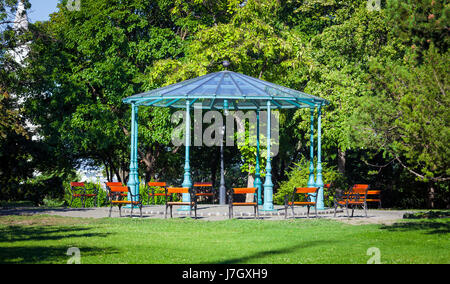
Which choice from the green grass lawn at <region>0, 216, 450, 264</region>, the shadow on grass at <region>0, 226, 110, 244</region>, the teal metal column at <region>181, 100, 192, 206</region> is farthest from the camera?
the teal metal column at <region>181, 100, 192, 206</region>

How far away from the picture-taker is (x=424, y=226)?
552 inches

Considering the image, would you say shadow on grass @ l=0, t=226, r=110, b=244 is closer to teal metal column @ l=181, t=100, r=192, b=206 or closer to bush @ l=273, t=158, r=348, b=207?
teal metal column @ l=181, t=100, r=192, b=206

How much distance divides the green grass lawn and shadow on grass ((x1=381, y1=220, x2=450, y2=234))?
2 centimetres

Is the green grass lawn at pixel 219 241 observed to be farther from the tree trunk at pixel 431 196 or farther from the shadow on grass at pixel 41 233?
the tree trunk at pixel 431 196

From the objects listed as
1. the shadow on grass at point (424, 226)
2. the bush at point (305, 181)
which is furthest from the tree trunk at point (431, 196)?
the shadow on grass at point (424, 226)

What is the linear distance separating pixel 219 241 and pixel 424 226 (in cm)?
549

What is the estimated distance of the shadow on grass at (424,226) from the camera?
13.1 metres

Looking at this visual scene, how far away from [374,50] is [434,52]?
14085 mm

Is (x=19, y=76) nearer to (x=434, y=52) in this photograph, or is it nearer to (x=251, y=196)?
(x=251, y=196)

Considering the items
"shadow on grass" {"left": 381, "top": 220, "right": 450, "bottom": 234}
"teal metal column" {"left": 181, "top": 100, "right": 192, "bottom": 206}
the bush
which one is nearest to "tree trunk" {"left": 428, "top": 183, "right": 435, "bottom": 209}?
the bush

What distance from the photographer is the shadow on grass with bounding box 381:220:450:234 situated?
43.1 feet

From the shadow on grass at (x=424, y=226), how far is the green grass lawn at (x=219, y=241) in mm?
21

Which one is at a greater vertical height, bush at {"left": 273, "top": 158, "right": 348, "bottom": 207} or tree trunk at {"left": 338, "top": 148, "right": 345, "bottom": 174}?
tree trunk at {"left": 338, "top": 148, "right": 345, "bottom": 174}

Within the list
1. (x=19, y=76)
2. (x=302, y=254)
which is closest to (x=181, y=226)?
(x=302, y=254)
